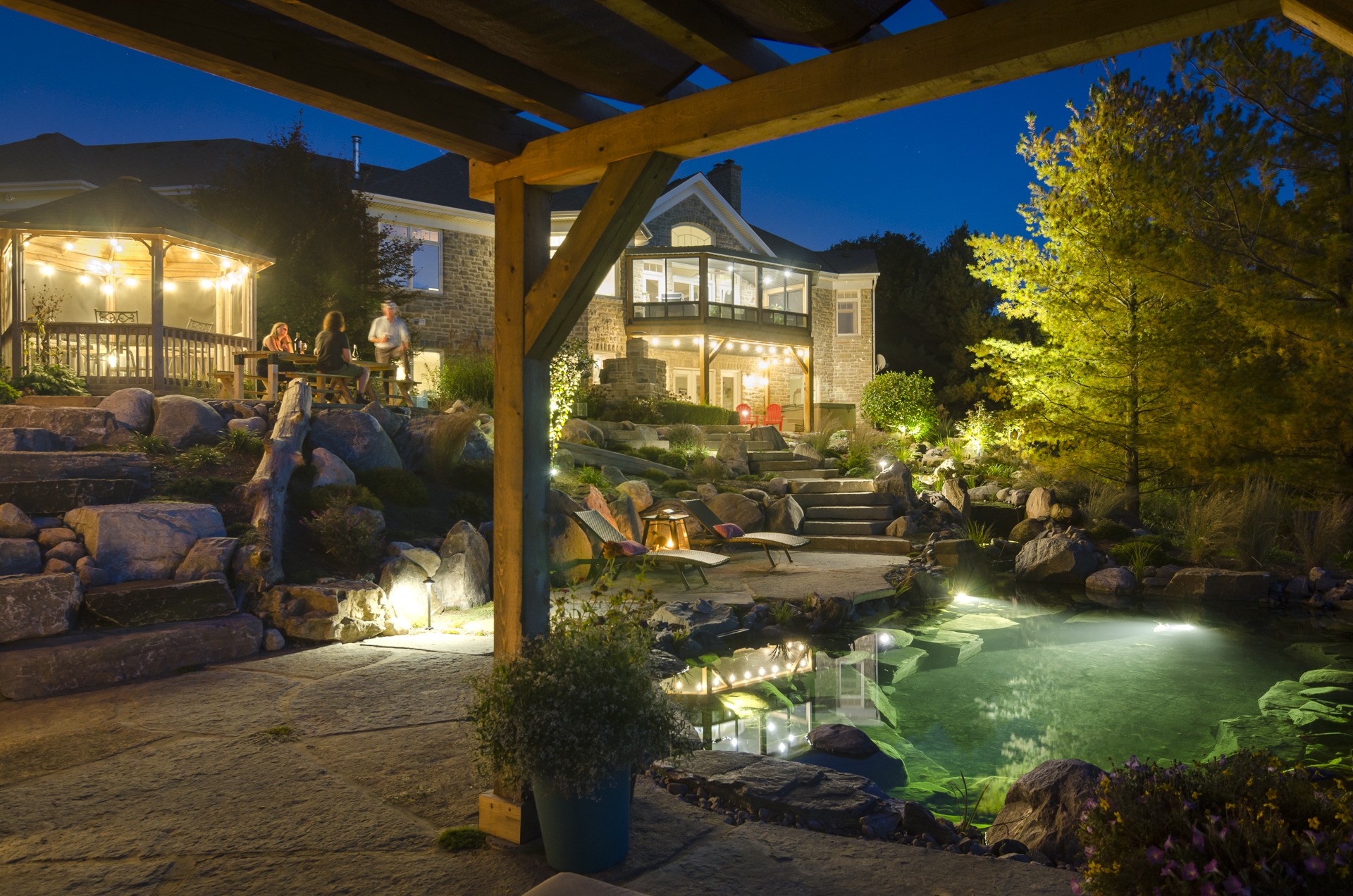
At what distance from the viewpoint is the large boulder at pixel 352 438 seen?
9383 millimetres

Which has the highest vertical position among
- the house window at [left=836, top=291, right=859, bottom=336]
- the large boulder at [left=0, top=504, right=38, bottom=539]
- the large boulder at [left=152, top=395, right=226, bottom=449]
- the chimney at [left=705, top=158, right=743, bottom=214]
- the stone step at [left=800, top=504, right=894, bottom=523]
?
the chimney at [left=705, top=158, right=743, bottom=214]

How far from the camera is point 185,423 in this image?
8.86 metres

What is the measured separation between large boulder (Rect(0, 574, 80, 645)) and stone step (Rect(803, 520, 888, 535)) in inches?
403

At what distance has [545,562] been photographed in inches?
139

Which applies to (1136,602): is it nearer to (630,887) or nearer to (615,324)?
(630,887)

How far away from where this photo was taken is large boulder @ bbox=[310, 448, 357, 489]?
8.62 meters

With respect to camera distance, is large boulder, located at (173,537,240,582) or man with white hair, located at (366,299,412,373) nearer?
large boulder, located at (173,537,240,582)

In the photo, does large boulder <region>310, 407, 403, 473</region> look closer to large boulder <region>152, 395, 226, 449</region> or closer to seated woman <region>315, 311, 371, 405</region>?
large boulder <region>152, 395, 226, 449</region>

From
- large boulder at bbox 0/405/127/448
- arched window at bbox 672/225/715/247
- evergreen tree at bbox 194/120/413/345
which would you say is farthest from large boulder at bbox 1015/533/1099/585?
arched window at bbox 672/225/715/247

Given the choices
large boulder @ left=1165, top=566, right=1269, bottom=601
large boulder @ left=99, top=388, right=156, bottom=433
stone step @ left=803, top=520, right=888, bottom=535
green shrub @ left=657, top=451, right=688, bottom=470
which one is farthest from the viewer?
green shrub @ left=657, top=451, right=688, bottom=470

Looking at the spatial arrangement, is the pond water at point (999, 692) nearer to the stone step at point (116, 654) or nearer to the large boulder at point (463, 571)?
the large boulder at point (463, 571)

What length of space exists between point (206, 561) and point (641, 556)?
13.8ft

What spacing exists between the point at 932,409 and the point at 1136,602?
12885mm

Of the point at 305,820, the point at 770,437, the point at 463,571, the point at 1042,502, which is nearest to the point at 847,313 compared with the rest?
the point at 770,437
